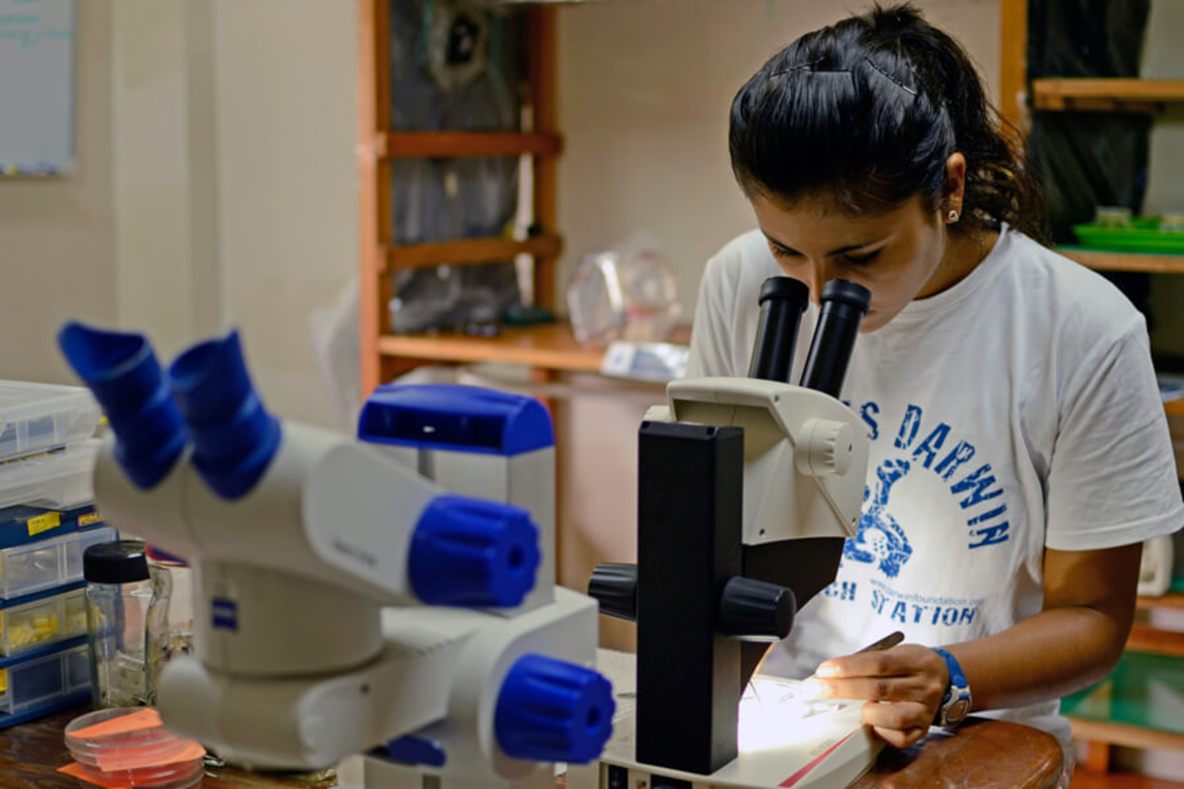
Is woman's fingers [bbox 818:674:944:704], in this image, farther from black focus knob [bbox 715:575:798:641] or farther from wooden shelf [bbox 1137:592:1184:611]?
wooden shelf [bbox 1137:592:1184:611]

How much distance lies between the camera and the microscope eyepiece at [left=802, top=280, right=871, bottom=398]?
1.17 metres

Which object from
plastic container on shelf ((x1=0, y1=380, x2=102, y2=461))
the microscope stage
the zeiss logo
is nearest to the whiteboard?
plastic container on shelf ((x1=0, y1=380, x2=102, y2=461))

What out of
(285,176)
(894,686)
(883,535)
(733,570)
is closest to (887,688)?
(894,686)

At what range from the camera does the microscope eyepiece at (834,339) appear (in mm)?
1173

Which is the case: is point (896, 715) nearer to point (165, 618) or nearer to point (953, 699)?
point (953, 699)

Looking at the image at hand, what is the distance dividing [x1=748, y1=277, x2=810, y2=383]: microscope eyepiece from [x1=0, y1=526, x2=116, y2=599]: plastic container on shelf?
2.18 feet

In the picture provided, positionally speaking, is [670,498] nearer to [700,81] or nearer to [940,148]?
[940,148]

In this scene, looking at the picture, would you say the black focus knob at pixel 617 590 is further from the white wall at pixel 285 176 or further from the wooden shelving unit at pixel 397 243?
the white wall at pixel 285 176

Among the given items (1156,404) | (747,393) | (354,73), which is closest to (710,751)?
(747,393)

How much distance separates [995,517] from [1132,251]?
1.00m

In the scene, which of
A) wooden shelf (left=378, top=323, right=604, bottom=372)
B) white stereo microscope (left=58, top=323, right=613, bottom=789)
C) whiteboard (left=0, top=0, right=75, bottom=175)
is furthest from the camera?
whiteboard (left=0, top=0, right=75, bottom=175)

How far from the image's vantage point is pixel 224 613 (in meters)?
0.72

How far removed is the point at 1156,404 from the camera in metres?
1.43

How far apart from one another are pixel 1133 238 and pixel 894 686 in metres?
1.38
